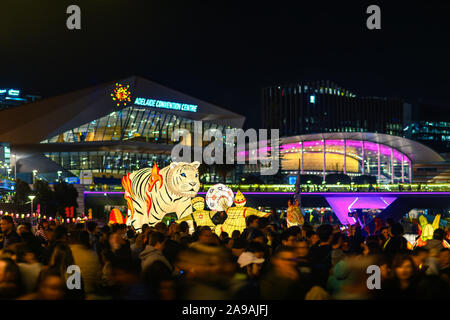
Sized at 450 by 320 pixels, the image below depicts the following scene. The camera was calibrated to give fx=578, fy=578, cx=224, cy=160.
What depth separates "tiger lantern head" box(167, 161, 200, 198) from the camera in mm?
19141

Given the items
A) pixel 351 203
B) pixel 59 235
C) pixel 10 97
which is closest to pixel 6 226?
pixel 59 235

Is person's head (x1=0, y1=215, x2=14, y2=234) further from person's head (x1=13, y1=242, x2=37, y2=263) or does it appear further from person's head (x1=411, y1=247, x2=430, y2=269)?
person's head (x1=411, y1=247, x2=430, y2=269)

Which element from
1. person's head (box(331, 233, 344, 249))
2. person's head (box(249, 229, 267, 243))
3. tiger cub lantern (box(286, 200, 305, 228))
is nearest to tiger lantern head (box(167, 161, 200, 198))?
tiger cub lantern (box(286, 200, 305, 228))

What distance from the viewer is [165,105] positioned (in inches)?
3307

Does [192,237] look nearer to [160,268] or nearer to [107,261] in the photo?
[107,261]

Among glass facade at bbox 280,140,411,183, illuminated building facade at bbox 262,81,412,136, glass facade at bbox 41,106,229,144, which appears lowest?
glass facade at bbox 280,140,411,183

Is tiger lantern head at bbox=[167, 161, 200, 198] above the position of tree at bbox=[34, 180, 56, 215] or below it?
above

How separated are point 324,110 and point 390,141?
196 feet

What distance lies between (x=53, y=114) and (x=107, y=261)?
7152 centimetres

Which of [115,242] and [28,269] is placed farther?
[115,242]

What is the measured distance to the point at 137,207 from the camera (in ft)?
67.1

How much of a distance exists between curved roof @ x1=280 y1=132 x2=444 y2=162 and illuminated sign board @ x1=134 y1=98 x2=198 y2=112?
14808 mm

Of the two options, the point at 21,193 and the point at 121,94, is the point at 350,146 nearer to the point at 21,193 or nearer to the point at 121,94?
the point at 121,94
